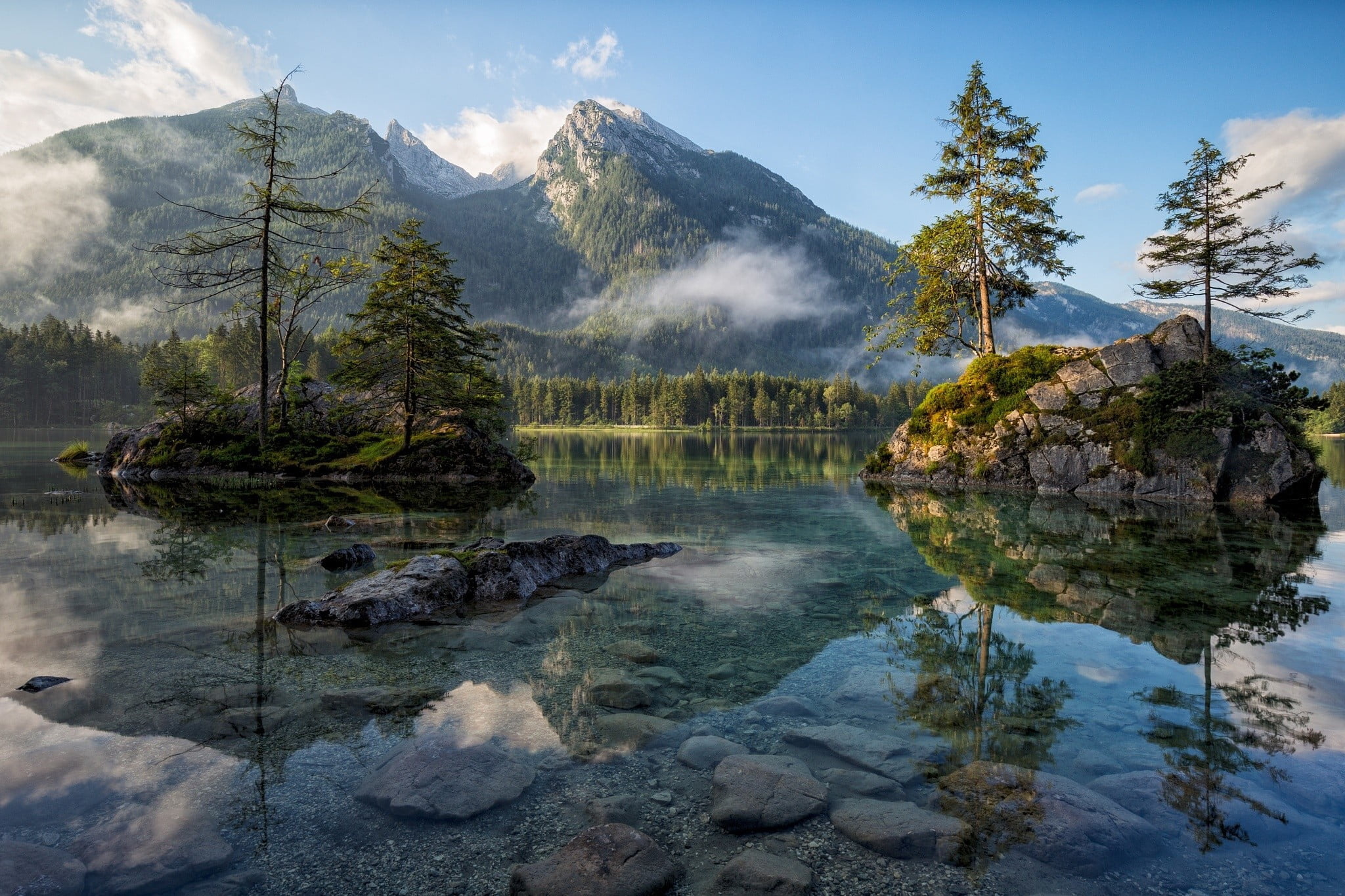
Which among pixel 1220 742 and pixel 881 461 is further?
pixel 881 461

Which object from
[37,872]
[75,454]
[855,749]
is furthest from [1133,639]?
[75,454]

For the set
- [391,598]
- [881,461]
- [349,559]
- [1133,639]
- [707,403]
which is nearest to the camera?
[1133,639]

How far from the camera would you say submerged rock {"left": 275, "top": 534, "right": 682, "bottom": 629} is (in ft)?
32.6

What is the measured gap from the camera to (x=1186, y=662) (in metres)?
8.45

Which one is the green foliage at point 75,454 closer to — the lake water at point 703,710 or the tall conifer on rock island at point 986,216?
the lake water at point 703,710

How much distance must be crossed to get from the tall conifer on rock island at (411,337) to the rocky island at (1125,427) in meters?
24.1

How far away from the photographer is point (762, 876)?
166 inches

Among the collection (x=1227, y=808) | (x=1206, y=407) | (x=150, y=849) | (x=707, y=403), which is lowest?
(x=1227, y=808)

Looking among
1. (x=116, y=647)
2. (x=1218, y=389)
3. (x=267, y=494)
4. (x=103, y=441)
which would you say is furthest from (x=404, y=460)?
(x=103, y=441)

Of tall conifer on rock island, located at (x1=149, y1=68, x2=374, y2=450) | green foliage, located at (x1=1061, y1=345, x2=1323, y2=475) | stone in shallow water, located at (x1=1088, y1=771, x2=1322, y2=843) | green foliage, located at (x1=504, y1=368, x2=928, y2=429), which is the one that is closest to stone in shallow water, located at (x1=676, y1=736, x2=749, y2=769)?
stone in shallow water, located at (x1=1088, y1=771, x2=1322, y2=843)

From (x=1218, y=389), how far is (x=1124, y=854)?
30.5 metres

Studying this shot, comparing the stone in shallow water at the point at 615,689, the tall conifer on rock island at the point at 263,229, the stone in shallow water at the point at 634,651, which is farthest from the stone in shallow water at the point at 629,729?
the tall conifer on rock island at the point at 263,229

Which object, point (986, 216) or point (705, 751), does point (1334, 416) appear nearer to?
point (986, 216)

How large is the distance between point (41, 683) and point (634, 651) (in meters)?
6.64
